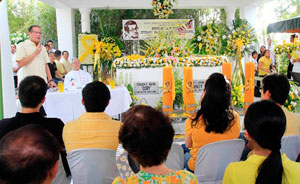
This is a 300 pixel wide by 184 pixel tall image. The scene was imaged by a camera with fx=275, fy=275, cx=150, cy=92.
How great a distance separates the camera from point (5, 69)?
12.9 ft

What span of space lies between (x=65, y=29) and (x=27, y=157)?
9.49 metres

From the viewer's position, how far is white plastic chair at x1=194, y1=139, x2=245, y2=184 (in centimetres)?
180

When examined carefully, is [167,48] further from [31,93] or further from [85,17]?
[85,17]

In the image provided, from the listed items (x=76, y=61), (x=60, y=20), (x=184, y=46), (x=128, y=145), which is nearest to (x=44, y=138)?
(x=128, y=145)

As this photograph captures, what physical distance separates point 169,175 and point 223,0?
31.8ft

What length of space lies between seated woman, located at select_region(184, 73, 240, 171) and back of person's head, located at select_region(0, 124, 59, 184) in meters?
1.34

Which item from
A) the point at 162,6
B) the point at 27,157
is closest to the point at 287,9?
the point at 162,6

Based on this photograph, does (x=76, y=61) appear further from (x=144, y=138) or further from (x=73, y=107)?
(x=144, y=138)

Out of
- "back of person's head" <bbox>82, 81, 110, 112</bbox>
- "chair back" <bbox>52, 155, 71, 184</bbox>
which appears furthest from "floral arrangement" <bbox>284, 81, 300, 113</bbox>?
"chair back" <bbox>52, 155, 71, 184</bbox>

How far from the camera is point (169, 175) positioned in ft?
3.83

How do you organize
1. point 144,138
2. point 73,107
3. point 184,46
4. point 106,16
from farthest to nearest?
point 106,16 < point 184,46 < point 73,107 < point 144,138

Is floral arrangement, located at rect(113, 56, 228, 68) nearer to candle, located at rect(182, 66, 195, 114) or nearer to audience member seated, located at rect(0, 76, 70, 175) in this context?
candle, located at rect(182, 66, 195, 114)

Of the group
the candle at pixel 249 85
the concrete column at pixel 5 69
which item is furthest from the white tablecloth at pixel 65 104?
the candle at pixel 249 85

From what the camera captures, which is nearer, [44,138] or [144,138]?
[44,138]
